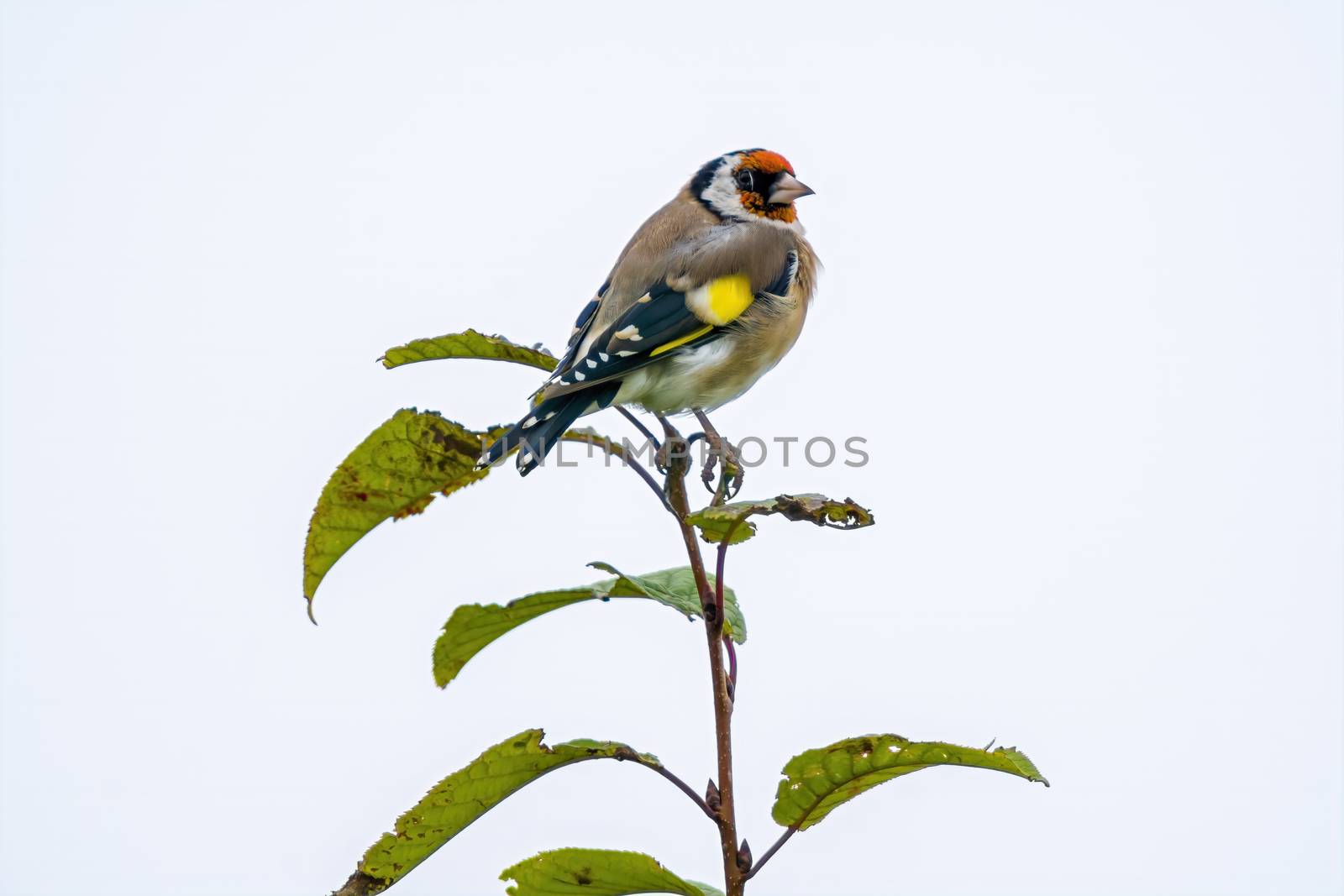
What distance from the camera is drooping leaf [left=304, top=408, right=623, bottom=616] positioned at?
6.60 feet

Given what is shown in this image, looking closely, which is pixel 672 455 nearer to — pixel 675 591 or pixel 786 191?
pixel 675 591

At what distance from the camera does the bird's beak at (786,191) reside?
4223 millimetres

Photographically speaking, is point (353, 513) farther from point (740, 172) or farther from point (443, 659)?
point (740, 172)

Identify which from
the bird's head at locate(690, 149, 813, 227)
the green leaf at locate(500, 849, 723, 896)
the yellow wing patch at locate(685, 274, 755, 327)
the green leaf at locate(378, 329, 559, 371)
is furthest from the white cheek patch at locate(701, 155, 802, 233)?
the green leaf at locate(500, 849, 723, 896)

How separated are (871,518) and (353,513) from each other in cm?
89

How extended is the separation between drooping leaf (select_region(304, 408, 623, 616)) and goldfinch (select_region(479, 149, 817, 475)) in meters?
0.86

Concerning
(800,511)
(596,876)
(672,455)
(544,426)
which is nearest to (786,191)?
(544,426)

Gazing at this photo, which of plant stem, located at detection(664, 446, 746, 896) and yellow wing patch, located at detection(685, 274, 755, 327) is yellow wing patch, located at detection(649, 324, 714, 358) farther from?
plant stem, located at detection(664, 446, 746, 896)

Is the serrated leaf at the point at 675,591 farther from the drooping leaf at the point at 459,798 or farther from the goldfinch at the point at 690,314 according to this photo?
the goldfinch at the point at 690,314

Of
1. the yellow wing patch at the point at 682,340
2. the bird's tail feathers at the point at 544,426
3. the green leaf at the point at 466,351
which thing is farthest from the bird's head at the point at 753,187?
the green leaf at the point at 466,351

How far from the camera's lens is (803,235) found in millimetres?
4293

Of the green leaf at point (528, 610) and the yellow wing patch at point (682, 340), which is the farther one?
the yellow wing patch at point (682, 340)

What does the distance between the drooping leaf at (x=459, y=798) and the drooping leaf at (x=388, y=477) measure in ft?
A: 1.24

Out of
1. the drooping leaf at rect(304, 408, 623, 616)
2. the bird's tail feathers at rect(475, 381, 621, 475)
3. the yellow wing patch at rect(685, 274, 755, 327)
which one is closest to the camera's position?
the drooping leaf at rect(304, 408, 623, 616)
